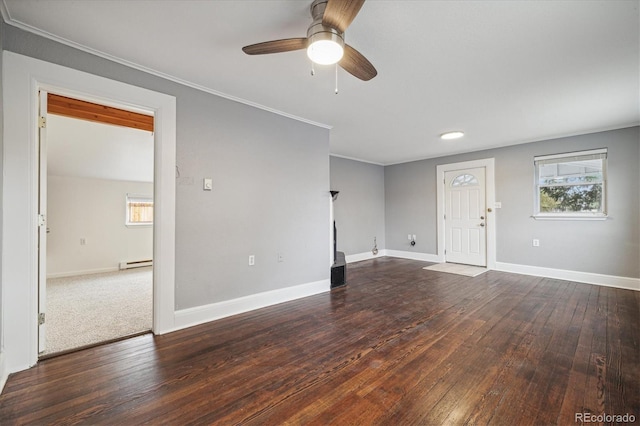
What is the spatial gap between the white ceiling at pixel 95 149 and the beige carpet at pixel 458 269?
5.62m

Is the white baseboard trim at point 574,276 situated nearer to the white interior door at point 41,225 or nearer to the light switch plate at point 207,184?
the light switch plate at point 207,184

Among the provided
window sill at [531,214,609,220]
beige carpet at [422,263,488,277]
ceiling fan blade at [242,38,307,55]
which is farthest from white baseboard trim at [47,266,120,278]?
window sill at [531,214,609,220]

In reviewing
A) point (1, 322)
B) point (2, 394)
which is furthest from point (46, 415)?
point (1, 322)

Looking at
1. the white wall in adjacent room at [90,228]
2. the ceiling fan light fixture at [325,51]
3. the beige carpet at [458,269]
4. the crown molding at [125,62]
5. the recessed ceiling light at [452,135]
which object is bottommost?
the beige carpet at [458,269]

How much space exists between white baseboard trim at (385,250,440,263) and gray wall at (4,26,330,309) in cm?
328

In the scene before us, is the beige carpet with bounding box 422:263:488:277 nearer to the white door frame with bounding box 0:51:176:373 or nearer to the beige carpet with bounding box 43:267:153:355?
the beige carpet with bounding box 43:267:153:355

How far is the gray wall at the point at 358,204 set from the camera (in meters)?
5.86

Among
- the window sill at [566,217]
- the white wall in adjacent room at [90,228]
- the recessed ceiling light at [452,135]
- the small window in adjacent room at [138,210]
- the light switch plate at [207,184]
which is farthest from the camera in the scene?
the small window in adjacent room at [138,210]

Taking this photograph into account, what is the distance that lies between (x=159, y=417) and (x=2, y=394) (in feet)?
3.43

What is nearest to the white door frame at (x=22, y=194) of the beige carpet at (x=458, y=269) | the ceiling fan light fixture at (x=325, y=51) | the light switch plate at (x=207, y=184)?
the light switch plate at (x=207, y=184)

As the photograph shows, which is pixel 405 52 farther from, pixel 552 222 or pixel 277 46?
pixel 552 222

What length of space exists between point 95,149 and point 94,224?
175 centimetres

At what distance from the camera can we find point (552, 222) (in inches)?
178

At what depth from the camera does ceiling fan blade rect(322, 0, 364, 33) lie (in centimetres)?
136
